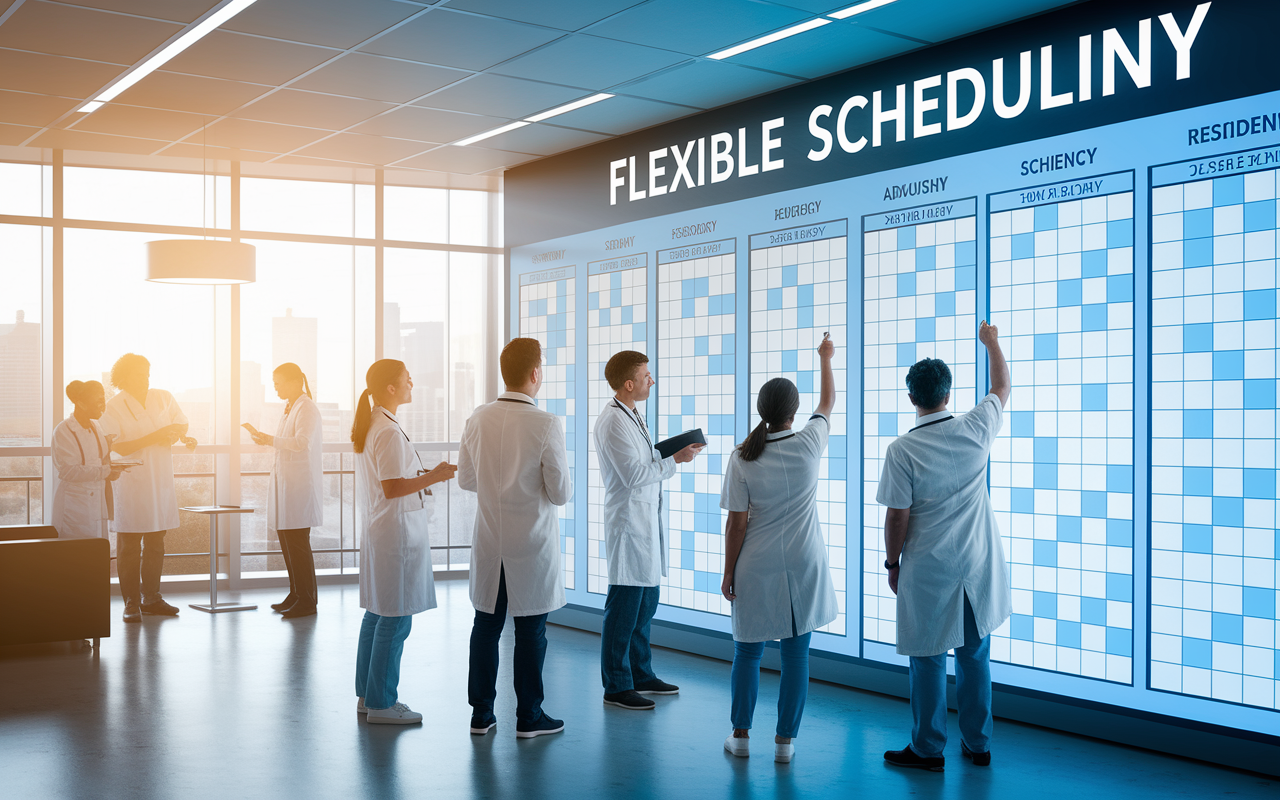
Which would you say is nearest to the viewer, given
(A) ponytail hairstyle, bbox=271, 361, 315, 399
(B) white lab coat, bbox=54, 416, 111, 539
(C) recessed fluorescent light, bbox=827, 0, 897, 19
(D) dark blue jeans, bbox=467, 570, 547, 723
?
(D) dark blue jeans, bbox=467, 570, 547, 723

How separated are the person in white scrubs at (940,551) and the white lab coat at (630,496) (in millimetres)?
1081

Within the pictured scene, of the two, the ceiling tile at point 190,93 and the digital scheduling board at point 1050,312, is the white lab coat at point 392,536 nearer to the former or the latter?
the digital scheduling board at point 1050,312

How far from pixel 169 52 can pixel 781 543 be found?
384cm

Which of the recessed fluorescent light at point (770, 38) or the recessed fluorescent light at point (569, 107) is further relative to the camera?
the recessed fluorescent light at point (569, 107)

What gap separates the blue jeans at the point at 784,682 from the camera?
12.7ft

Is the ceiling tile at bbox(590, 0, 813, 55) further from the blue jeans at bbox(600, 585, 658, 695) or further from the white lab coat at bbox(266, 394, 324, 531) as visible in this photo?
the white lab coat at bbox(266, 394, 324, 531)

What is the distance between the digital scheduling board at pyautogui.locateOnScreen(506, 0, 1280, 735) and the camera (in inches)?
150

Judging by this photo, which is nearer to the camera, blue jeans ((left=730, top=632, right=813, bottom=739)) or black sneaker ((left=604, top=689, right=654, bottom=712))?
blue jeans ((left=730, top=632, right=813, bottom=739))

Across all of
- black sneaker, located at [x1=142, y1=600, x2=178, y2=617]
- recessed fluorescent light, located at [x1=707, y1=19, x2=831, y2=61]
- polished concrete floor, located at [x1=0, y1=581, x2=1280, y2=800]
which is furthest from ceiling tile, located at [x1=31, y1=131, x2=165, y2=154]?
recessed fluorescent light, located at [x1=707, y1=19, x2=831, y2=61]

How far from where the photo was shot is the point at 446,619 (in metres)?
6.86

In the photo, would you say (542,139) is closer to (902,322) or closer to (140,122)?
(140,122)

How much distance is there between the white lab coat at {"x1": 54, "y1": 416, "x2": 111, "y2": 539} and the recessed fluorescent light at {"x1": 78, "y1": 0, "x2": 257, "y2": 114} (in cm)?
198

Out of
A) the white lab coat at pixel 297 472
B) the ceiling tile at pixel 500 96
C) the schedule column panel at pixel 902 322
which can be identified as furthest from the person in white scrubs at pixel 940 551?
the white lab coat at pixel 297 472

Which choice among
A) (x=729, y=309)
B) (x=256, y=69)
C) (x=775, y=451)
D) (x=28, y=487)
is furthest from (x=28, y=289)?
(x=775, y=451)
